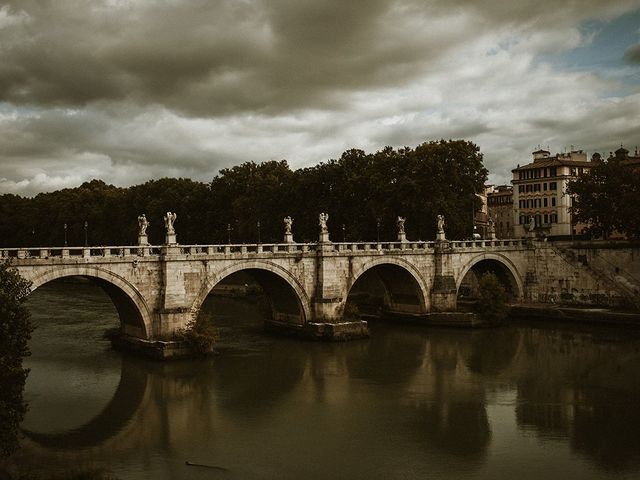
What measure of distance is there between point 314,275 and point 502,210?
181 ft

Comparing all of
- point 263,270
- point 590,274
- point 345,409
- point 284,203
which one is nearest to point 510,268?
point 590,274

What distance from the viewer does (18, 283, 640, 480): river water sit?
→ 1898 centimetres

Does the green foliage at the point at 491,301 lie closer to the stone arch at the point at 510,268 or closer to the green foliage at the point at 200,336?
the stone arch at the point at 510,268

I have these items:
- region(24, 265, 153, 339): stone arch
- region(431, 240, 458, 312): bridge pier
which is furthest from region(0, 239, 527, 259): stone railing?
region(24, 265, 153, 339): stone arch

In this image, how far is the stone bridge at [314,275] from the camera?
2995 centimetres

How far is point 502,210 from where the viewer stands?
282ft

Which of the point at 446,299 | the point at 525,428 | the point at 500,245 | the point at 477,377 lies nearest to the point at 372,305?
the point at 446,299

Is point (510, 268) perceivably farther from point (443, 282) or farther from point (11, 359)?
point (11, 359)

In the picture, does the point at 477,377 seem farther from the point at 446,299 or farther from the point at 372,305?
the point at 372,305

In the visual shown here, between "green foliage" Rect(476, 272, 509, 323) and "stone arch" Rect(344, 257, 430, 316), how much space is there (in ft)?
12.1

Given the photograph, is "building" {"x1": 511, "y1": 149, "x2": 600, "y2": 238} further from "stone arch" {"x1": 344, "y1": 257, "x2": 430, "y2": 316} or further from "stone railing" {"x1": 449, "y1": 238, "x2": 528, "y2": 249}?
"stone arch" {"x1": 344, "y1": 257, "x2": 430, "y2": 316}

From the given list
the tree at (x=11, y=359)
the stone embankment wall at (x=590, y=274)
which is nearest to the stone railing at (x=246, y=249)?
the stone embankment wall at (x=590, y=274)

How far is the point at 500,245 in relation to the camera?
4834 cm

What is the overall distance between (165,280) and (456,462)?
17223 millimetres
